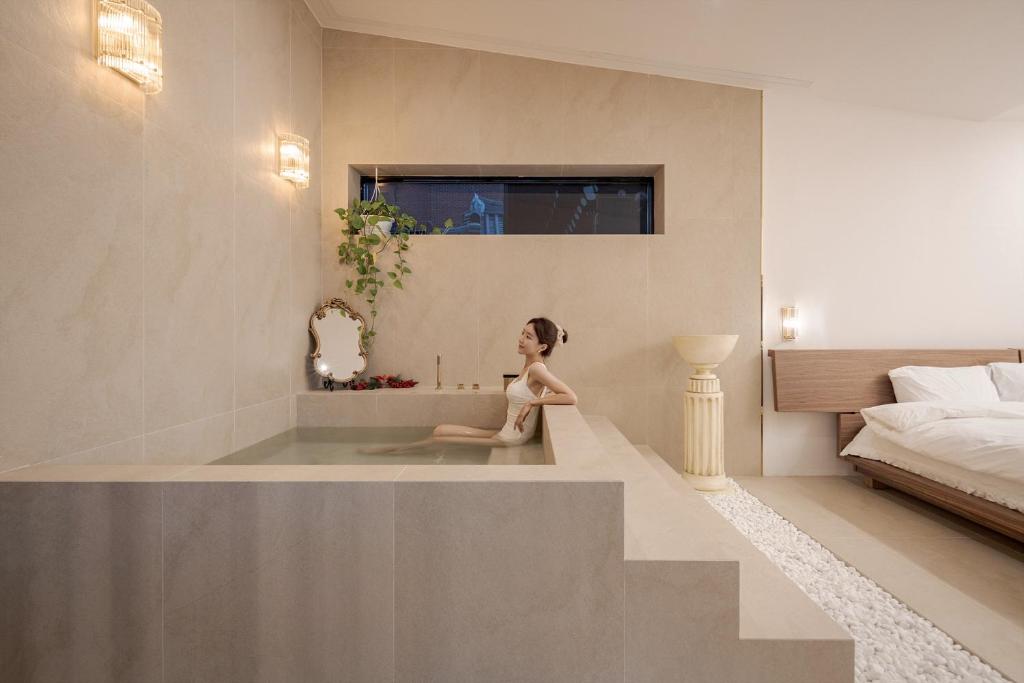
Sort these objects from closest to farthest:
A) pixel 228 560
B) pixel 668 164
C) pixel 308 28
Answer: pixel 228 560, pixel 308 28, pixel 668 164

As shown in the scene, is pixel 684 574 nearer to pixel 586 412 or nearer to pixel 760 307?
pixel 586 412

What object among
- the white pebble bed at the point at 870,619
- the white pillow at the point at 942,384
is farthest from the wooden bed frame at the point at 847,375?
the white pebble bed at the point at 870,619

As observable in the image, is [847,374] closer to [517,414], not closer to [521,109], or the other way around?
[517,414]

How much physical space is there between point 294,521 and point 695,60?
392 centimetres

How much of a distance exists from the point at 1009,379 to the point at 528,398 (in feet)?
11.2

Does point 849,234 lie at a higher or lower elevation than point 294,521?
higher

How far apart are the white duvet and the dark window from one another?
2.24 meters

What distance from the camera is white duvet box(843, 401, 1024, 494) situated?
2.66m

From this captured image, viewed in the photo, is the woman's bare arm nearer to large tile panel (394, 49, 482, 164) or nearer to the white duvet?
large tile panel (394, 49, 482, 164)

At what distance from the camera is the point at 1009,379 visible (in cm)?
372

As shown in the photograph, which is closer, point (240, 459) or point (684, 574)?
point (684, 574)

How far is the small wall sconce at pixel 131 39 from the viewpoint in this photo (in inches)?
72.2

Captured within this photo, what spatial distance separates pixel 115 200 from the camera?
1.92m

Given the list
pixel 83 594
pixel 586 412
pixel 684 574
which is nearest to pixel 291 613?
pixel 83 594
